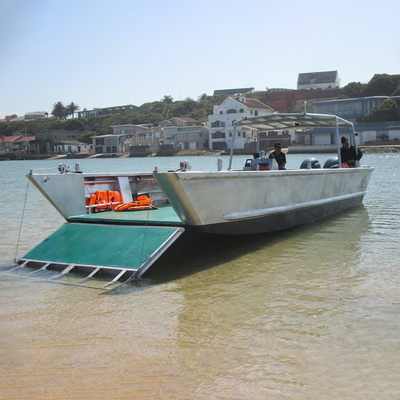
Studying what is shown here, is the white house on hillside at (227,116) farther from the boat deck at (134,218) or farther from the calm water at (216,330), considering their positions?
the calm water at (216,330)

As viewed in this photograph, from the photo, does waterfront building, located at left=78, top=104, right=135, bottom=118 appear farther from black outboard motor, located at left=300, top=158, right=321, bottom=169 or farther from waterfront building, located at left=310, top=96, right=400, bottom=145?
black outboard motor, located at left=300, top=158, right=321, bottom=169

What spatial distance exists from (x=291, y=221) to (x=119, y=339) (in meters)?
6.09

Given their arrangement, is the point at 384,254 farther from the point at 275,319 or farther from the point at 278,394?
the point at 278,394

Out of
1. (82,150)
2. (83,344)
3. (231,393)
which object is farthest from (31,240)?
(82,150)

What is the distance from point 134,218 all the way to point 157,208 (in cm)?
157

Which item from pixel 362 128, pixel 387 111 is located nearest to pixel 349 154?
pixel 362 128

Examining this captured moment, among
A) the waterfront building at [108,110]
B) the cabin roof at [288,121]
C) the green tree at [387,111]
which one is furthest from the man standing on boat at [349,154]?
the waterfront building at [108,110]

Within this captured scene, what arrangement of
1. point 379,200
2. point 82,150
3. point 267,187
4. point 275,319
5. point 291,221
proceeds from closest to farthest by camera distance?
point 275,319
point 267,187
point 291,221
point 379,200
point 82,150

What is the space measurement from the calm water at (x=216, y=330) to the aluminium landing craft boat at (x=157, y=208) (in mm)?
538

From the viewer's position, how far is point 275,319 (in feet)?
16.4

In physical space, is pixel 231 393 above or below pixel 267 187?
below

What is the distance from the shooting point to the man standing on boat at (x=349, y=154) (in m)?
12.9

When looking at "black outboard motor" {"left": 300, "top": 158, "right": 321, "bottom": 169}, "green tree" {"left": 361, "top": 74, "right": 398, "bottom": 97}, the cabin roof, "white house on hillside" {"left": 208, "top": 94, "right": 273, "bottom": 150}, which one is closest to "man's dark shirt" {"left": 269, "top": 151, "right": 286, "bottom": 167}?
"black outboard motor" {"left": 300, "top": 158, "right": 321, "bottom": 169}

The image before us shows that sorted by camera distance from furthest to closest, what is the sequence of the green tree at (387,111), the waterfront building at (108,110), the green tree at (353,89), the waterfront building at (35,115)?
1. the waterfront building at (35,115)
2. the waterfront building at (108,110)
3. the green tree at (353,89)
4. the green tree at (387,111)
